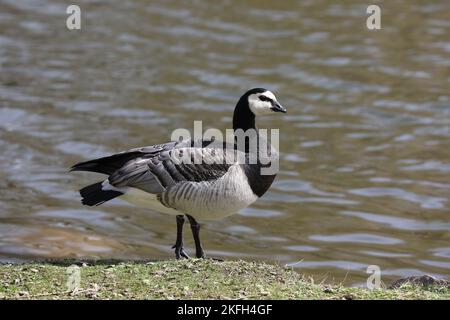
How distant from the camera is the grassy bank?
833cm

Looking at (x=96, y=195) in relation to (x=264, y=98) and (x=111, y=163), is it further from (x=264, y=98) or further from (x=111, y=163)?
(x=264, y=98)

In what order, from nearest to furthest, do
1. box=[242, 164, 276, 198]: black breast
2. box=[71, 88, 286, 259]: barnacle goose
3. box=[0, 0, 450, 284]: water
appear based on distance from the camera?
box=[71, 88, 286, 259]: barnacle goose, box=[242, 164, 276, 198]: black breast, box=[0, 0, 450, 284]: water

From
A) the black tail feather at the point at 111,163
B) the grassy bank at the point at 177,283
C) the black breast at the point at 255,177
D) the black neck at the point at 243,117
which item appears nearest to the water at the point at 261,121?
the black breast at the point at 255,177

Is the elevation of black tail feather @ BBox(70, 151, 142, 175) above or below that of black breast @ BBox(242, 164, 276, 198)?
above

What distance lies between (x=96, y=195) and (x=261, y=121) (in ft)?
34.6

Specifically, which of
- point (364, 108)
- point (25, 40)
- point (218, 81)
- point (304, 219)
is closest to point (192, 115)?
point (218, 81)

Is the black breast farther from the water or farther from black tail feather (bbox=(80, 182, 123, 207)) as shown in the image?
the water

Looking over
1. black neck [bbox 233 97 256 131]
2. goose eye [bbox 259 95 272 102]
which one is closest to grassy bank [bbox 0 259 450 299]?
black neck [bbox 233 97 256 131]

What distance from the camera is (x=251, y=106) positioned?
10.6 metres

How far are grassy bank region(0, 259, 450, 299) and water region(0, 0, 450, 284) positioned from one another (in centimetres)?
326

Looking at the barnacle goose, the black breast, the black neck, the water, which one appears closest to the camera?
the barnacle goose

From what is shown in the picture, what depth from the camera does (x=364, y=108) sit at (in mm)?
20328

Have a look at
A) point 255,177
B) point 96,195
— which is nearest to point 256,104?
point 255,177

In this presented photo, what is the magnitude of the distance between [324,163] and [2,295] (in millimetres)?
10030
